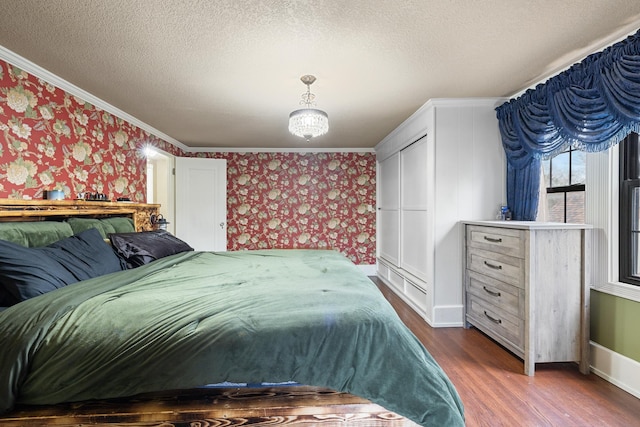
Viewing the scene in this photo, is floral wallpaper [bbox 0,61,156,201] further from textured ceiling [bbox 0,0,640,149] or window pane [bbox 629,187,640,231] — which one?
window pane [bbox 629,187,640,231]

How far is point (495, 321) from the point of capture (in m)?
2.60

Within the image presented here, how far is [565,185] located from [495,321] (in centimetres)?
133

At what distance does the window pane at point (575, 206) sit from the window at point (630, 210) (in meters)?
0.35

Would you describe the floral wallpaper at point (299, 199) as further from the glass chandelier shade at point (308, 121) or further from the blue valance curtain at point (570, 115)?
the glass chandelier shade at point (308, 121)

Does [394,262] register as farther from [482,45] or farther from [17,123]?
→ [17,123]

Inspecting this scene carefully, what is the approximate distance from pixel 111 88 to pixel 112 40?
3.09 ft

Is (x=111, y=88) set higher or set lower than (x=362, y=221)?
higher

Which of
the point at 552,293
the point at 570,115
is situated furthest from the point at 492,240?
the point at 570,115

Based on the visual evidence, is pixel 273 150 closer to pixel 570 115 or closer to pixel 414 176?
pixel 414 176

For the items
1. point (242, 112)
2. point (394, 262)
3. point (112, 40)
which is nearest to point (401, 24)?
point (112, 40)

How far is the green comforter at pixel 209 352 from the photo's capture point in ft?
3.76

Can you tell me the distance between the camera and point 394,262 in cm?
455

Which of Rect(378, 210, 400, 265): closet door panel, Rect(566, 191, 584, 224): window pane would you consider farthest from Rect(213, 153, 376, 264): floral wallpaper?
Rect(566, 191, 584, 224): window pane

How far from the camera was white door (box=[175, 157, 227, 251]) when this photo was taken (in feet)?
15.9
